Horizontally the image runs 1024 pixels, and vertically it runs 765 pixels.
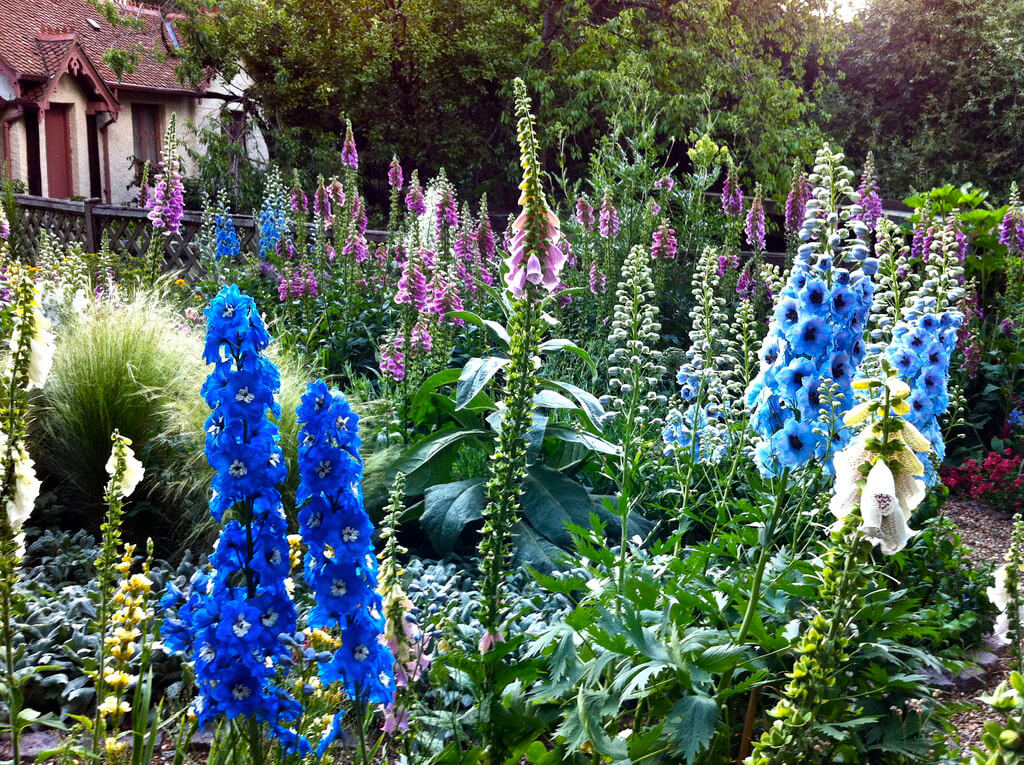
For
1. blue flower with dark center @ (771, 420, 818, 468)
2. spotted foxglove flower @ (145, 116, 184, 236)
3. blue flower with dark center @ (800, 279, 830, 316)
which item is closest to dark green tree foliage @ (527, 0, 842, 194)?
spotted foxglove flower @ (145, 116, 184, 236)

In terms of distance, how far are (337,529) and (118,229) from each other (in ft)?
32.3

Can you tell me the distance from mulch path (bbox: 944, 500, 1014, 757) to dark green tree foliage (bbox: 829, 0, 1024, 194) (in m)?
13.8

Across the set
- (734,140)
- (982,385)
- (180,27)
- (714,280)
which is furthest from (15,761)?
(180,27)

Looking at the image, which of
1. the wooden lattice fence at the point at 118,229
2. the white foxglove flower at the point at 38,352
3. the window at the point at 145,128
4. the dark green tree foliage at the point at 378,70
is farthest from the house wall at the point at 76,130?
the white foxglove flower at the point at 38,352

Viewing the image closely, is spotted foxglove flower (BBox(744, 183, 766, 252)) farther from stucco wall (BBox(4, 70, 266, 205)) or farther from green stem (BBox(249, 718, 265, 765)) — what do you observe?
stucco wall (BBox(4, 70, 266, 205))

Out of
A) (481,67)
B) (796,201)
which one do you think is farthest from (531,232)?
(481,67)

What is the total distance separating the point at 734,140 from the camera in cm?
1507

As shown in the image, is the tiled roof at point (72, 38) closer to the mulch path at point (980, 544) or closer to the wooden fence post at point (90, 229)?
the wooden fence post at point (90, 229)

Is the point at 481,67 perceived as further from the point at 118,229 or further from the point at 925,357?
the point at 925,357

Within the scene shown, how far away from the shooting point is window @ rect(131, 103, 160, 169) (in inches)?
814

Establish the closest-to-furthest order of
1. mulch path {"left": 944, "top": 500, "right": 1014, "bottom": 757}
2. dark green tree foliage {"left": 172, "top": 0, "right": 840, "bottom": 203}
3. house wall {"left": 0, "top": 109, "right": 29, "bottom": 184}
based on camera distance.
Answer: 1. mulch path {"left": 944, "top": 500, "right": 1014, "bottom": 757}
2. dark green tree foliage {"left": 172, "top": 0, "right": 840, "bottom": 203}
3. house wall {"left": 0, "top": 109, "right": 29, "bottom": 184}

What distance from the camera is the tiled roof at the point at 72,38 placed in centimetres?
1703

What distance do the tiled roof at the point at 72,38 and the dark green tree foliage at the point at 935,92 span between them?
14.4 meters

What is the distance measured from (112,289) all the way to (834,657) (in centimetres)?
618
